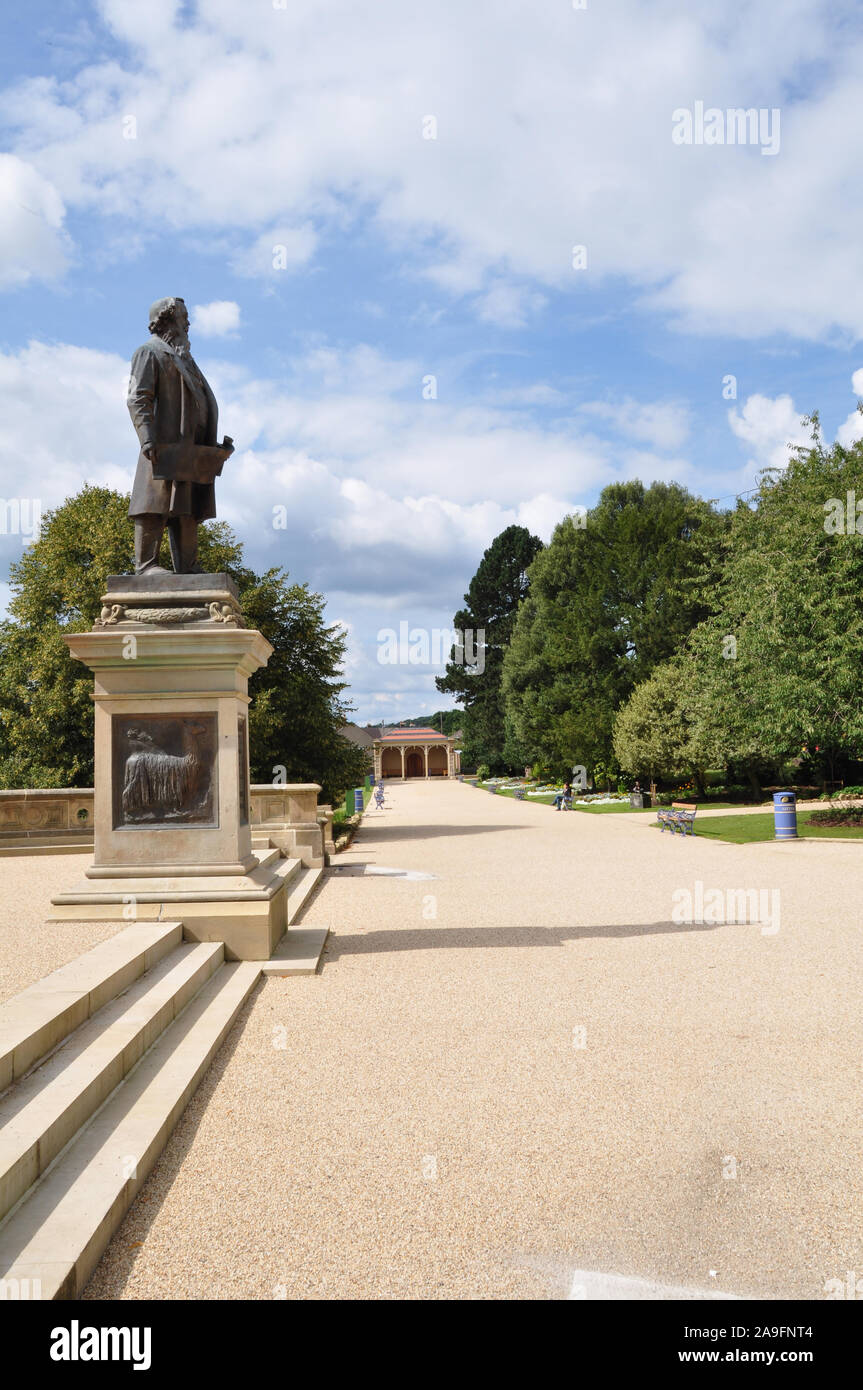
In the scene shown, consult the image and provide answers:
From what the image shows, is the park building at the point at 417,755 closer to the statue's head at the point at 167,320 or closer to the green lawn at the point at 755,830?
the green lawn at the point at 755,830

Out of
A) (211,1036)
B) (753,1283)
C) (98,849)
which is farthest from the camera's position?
(98,849)

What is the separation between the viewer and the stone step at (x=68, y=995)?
12.8 feet

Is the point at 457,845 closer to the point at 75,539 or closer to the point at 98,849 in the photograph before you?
the point at 75,539

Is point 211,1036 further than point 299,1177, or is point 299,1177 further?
point 211,1036

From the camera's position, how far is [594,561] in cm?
4197

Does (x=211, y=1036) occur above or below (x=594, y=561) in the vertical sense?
below

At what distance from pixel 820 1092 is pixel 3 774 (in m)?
20.9

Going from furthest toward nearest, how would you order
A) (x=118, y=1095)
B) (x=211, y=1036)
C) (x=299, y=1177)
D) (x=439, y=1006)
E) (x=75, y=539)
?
(x=75, y=539)
(x=439, y=1006)
(x=211, y=1036)
(x=118, y=1095)
(x=299, y=1177)

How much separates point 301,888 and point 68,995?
25.1ft

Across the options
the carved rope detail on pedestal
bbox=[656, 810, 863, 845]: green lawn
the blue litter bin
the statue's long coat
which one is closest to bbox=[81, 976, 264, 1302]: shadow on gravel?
the carved rope detail on pedestal

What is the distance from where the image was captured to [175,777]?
7.21 meters

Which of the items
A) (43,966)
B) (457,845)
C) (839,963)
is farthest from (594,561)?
(43,966)

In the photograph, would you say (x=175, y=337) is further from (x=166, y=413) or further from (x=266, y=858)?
(x=266, y=858)

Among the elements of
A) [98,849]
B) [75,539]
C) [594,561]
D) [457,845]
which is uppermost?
[594,561]
